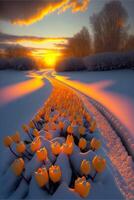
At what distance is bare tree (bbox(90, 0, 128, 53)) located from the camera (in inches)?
494

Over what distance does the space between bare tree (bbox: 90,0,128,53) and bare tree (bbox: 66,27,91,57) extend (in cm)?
230

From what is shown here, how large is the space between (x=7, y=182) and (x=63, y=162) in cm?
41

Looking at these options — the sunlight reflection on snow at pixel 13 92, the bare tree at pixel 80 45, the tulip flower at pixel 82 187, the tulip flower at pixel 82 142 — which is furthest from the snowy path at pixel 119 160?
the bare tree at pixel 80 45

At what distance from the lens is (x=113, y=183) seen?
1.59 metres

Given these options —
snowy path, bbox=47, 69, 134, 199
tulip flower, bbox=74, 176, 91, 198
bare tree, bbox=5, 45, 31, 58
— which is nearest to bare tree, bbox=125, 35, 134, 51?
bare tree, bbox=5, 45, 31, 58

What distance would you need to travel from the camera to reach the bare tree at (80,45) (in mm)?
18891

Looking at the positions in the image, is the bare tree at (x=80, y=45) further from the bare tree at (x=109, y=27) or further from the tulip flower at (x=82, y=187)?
the tulip flower at (x=82, y=187)

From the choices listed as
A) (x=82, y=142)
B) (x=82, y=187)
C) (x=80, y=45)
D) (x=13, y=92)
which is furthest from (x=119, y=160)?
(x=80, y=45)

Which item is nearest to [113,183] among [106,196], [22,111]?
[106,196]

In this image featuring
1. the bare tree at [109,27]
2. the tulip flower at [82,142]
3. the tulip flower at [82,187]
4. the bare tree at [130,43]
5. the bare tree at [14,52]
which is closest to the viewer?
the tulip flower at [82,187]

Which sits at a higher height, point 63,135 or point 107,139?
point 63,135

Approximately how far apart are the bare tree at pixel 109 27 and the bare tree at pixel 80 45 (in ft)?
7.54

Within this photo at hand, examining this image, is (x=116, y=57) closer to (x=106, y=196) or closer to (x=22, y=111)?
(x=22, y=111)

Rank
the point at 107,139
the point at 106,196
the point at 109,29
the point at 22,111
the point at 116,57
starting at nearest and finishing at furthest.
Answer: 1. the point at 106,196
2. the point at 107,139
3. the point at 22,111
4. the point at 116,57
5. the point at 109,29
